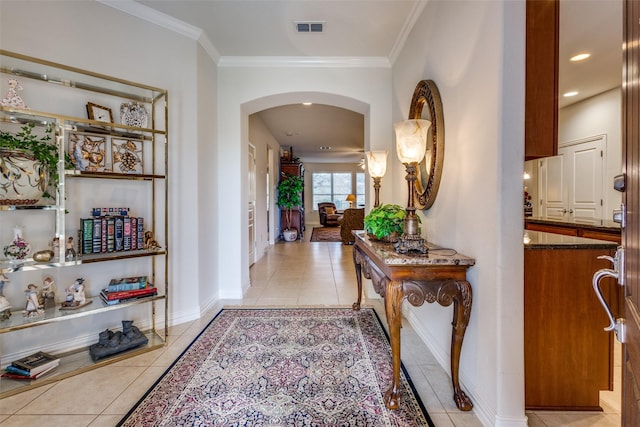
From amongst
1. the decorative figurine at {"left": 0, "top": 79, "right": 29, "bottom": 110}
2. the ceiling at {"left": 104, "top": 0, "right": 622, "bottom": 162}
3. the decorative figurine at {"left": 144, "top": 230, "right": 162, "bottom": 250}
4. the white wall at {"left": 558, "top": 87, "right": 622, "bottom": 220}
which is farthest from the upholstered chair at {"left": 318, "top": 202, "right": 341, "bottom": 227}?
the decorative figurine at {"left": 0, "top": 79, "right": 29, "bottom": 110}

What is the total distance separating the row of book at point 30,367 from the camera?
181 centimetres

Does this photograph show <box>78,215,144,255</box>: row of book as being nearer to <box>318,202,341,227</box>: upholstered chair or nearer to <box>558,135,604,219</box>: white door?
<box>558,135,604,219</box>: white door

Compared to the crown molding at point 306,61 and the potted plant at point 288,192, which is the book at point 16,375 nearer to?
the crown molding at point 306,61

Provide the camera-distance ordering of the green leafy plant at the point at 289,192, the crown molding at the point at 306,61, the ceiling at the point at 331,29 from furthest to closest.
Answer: the green leafy plant at the point at 289,192 < the crown molding at the point at 306,61 < the ceiling at the point at 331,29

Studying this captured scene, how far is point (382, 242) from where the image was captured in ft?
7.09

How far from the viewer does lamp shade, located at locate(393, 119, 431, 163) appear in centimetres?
184

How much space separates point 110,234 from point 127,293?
459mm

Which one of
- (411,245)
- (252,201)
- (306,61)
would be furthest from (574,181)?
(252,201)

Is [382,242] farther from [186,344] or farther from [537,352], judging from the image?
[186,344]

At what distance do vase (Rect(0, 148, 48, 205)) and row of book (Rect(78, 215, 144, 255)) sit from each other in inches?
12.8

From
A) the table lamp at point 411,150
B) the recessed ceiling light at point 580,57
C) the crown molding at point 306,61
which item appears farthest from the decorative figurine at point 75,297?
the recessed ceiling light at point 580,57

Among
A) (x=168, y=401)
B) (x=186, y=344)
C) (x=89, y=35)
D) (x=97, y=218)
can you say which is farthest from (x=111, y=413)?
(x=89, y=35)

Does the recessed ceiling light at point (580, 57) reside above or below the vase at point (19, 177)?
above

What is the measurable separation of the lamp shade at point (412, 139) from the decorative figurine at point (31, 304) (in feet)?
8.46
